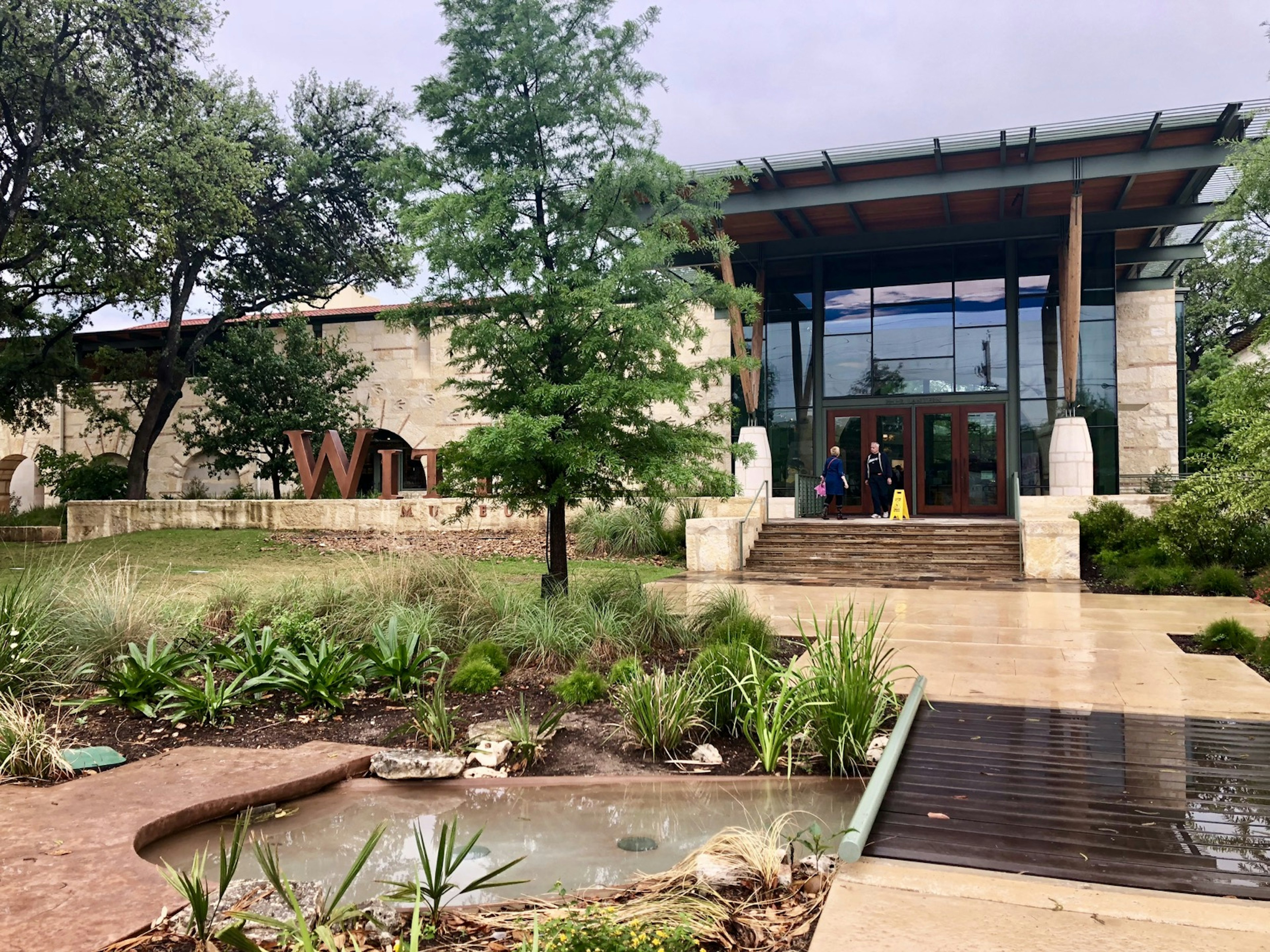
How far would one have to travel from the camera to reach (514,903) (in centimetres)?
357

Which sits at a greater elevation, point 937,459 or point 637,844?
point 937,459

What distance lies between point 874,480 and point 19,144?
1760cm

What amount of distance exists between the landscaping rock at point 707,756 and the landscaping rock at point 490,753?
116 cm

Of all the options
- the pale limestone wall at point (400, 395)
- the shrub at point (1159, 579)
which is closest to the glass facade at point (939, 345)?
the pale limestone wall at point (400, 395)

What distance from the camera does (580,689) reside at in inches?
268

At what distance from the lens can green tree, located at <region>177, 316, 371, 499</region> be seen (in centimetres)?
2430

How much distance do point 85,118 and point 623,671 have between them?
43.9ft

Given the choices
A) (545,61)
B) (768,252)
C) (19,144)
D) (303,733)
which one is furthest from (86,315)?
(303,733)

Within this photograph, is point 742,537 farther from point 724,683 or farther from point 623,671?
point 724,683

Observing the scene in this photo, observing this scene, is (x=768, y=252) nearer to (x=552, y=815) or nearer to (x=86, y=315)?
(x=86, y=315)

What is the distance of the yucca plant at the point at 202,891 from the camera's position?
3.07 metres

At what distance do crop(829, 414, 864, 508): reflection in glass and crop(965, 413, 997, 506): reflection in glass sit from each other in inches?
103

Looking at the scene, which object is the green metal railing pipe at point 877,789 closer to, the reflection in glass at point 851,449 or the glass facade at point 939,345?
the reflection in glass at point 851,449

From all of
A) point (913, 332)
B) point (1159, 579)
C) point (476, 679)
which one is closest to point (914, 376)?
point (913, 332)
